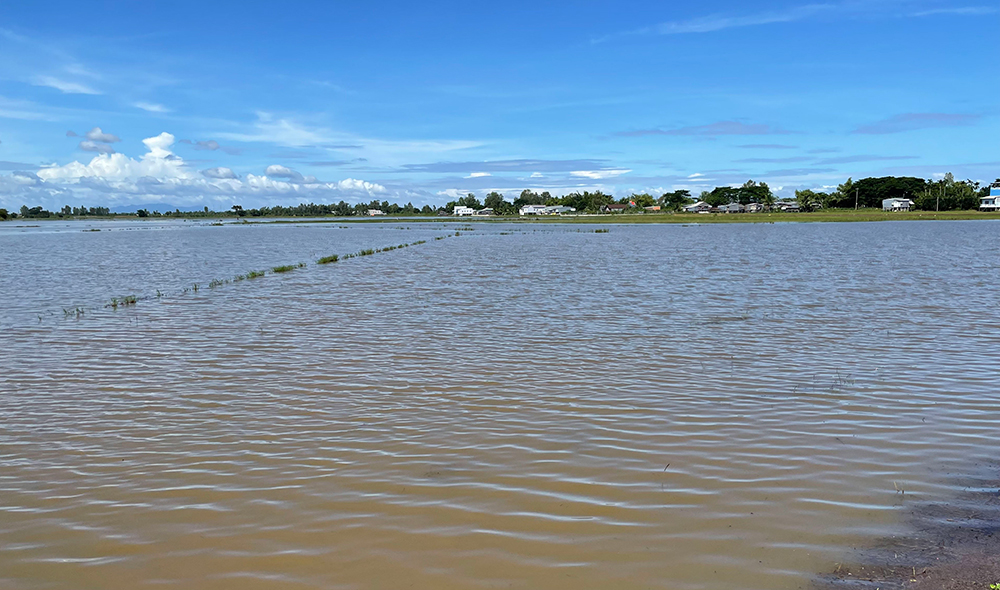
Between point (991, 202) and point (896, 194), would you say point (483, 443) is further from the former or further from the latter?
point (896, 194)

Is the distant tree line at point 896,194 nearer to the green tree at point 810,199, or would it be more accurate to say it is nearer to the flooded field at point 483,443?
the green tree at point 810,199

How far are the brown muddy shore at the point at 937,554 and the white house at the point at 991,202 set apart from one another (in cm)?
16449

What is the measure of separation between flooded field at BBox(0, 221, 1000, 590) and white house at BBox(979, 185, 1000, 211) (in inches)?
6027

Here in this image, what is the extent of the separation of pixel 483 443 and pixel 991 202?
169 meters

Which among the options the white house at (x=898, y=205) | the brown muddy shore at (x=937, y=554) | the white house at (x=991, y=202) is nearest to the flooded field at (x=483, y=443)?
the brown muddy shore at (x=937, y=554)

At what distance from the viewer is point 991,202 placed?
467 feet

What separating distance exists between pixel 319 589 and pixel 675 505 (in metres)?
3.03

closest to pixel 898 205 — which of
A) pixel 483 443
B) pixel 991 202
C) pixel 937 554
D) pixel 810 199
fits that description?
pixel 991 202

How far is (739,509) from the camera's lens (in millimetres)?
5984

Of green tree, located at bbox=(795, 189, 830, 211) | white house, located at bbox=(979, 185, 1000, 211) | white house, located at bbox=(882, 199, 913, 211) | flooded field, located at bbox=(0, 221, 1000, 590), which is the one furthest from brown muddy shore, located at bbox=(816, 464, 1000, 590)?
green tree, located at bbox=(795, 189, 830, 211)

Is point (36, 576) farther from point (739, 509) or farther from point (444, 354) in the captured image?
point (444, 354)

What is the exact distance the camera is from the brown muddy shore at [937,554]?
4676 millimetres

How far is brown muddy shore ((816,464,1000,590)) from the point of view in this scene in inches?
184

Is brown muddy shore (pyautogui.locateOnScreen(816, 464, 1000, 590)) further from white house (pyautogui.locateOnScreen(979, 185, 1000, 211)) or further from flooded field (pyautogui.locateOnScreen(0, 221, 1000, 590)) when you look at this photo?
white house (pyautogui.locateOnScreen(979, 185, 1000, 211))
